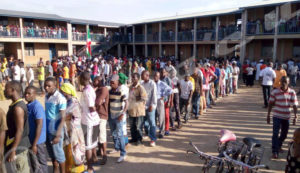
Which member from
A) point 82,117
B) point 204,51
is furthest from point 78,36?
point 82,117

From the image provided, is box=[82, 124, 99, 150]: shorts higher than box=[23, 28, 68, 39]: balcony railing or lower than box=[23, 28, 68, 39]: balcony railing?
lower

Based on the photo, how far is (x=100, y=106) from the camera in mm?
3992

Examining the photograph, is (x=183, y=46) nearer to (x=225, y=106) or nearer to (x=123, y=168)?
(x=225, y=106)

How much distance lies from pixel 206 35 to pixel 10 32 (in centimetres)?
1732

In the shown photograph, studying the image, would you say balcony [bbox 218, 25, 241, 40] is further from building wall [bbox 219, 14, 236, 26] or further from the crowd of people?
the crowd of people

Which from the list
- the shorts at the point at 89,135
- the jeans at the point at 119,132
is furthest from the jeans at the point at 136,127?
the shorts at the point at 89,135

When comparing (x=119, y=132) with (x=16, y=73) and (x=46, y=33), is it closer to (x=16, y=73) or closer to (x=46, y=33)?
(x=16, y=73)

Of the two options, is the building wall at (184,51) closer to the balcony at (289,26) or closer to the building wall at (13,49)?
the balcony at (289,26)

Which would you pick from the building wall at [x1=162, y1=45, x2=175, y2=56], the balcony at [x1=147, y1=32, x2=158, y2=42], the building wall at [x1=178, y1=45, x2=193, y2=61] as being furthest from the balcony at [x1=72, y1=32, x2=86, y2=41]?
the building wall at [x1=178, y1=45, x2=193, y2=61]

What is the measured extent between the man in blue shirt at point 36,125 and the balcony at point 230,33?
55.4 feet

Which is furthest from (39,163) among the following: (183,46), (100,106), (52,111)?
(183,46)

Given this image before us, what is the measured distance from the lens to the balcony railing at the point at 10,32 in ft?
62.6

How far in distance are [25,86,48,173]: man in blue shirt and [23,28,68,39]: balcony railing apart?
66.8ft

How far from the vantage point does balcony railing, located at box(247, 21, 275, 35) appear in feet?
51.2
